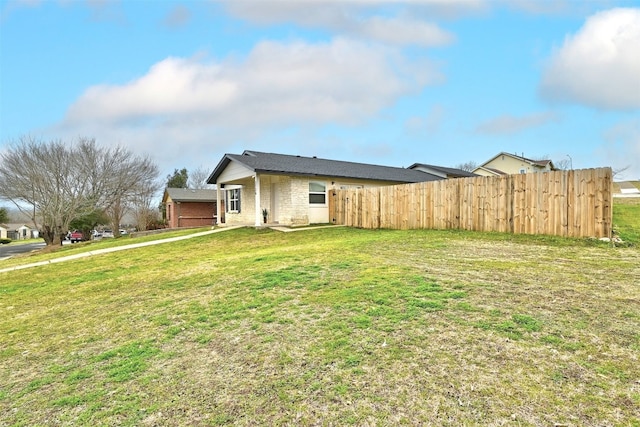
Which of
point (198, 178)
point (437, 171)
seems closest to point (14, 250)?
point (198, 178)

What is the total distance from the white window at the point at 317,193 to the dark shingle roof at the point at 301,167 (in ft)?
2.08

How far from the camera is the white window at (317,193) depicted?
19.4m

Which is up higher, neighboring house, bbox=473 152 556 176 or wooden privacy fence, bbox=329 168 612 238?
neighboring house, bbox=473 152 556 176

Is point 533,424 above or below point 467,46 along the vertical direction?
below

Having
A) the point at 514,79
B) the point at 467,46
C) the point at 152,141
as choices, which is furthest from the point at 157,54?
the point at 152,141

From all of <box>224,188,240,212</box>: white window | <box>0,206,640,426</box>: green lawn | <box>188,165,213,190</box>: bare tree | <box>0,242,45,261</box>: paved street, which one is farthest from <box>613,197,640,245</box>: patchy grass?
<box>188,165,213,190</box>: bare tree

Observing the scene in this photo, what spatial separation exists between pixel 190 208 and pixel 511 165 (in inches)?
1369

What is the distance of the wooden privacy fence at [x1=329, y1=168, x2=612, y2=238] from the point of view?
388 inches

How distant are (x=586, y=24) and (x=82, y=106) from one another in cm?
3396

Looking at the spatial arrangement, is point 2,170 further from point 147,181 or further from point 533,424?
point 533,424

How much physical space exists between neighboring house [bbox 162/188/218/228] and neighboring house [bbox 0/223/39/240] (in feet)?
206

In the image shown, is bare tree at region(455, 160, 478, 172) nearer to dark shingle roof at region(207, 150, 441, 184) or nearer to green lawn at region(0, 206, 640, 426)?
dark shingle roof at region(207, 150, 441, 184)

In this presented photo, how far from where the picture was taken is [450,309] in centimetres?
444

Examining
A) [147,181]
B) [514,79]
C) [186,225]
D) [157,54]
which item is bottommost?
[186,225]
